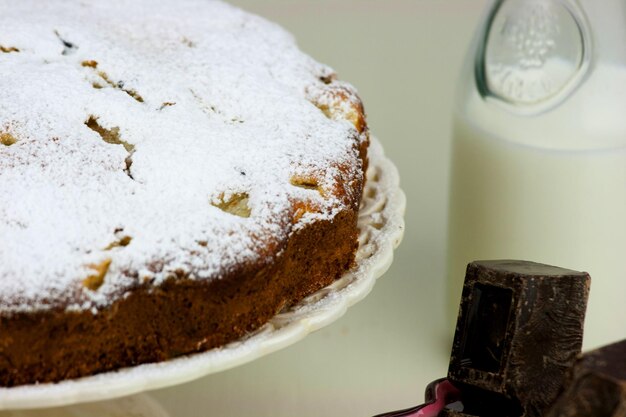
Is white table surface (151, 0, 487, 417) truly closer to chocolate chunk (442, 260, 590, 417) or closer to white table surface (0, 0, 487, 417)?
white table surface (0, 0, 487, 417)

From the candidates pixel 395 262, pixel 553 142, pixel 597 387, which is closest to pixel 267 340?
pixel 597 387

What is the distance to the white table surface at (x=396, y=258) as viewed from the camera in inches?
66.9

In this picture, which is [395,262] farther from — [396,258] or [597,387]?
[597,387]

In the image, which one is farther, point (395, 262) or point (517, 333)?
point (395, 262)

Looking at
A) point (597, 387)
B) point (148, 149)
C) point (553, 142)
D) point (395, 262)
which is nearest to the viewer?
point (597, 387)

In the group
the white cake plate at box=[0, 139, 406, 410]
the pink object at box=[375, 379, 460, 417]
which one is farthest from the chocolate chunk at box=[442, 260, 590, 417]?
the white cake plate at box=[0, 139, 406, 410]

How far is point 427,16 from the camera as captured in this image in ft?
9.18

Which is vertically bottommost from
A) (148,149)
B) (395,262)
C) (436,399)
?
(395,262)

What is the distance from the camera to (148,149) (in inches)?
53.5

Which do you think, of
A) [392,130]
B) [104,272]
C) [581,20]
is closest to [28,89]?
[104,272]

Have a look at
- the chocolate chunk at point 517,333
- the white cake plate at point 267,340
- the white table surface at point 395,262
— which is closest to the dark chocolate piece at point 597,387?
the chocolate chunk at point 517,333

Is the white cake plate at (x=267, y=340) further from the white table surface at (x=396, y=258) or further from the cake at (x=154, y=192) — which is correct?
the white table surface at (x=396, y=258)

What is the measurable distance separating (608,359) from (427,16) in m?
1.91

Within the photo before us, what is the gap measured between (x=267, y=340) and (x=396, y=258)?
2.92 feet
